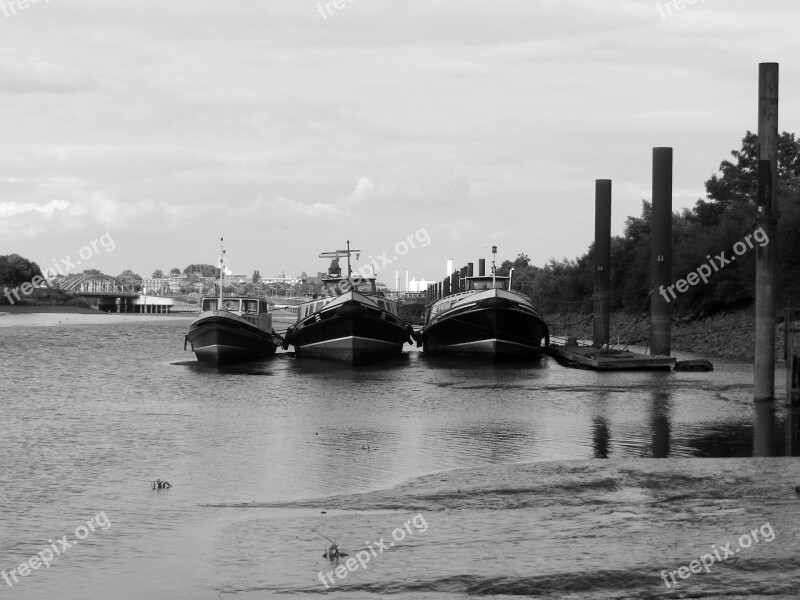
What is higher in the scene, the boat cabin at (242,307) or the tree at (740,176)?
the tree at (740,176)

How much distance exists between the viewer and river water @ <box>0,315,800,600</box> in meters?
12.0

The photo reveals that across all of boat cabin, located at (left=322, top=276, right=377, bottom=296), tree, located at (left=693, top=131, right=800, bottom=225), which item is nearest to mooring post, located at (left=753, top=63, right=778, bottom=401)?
boat cabin, located at (left=322, top=276, right=377, bottom=296)

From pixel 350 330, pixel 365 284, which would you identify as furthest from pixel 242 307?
pixel 365 284

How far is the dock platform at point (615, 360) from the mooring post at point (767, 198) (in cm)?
1529

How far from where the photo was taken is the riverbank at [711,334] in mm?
53000

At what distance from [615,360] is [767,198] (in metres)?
18.0

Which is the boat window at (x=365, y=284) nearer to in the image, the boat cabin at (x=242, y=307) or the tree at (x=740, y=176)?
the boat cabin at (x=242, y=307)

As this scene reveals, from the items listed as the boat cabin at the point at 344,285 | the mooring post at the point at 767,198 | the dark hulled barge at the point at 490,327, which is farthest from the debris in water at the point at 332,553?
the boat cabin at the point at 344,285

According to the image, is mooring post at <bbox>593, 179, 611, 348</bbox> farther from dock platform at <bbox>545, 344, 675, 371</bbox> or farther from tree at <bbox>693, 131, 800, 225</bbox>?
tree at <bbox>693, 131, 800, 225</bbox>

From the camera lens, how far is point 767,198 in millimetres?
26656

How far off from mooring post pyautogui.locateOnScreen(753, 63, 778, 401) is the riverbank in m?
17.0

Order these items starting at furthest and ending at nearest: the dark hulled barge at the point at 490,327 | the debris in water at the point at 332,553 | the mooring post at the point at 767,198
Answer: the dark hulled barge at the point at 490,327 → the mooring post at the point at 767,198 → the debris in water at the point at 332,553

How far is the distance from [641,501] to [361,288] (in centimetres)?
4380

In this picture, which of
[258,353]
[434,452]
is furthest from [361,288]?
[434,452]
